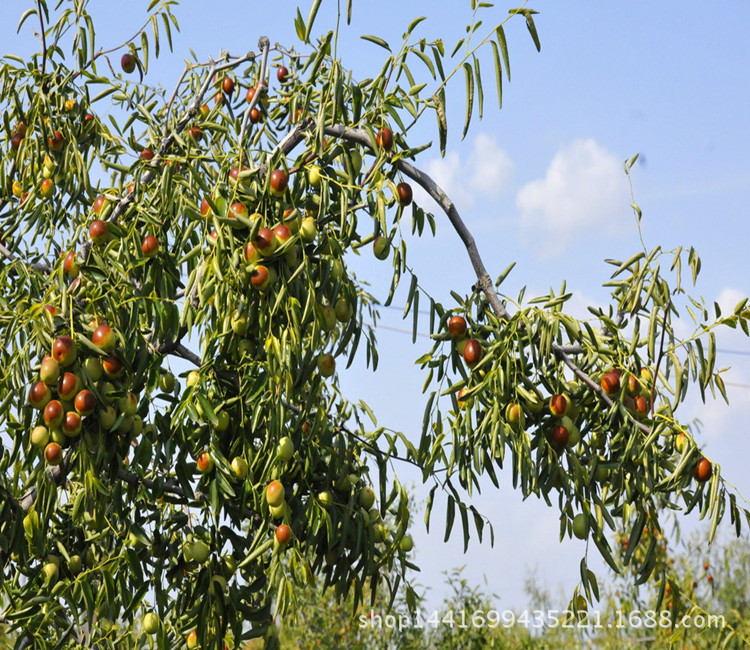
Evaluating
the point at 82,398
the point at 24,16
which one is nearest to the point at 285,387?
the point at 82,398

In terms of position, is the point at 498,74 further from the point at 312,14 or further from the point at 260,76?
the point at 260,76

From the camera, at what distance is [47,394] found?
6.98 ft

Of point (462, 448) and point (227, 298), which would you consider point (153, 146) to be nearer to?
point (227, 298)

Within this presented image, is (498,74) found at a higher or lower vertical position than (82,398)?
higher

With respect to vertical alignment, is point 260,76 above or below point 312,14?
above

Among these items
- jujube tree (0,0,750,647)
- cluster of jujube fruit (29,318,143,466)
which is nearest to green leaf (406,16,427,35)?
jujube tree (0,0,750,647)

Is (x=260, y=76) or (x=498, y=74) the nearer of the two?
(x=498, y=74)

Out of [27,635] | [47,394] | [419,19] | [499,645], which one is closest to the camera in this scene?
[47,394]


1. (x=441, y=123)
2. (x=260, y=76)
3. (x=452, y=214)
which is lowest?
(x=452, y=214)

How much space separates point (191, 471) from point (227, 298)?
444 mm

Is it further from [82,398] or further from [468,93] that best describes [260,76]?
[82,398]

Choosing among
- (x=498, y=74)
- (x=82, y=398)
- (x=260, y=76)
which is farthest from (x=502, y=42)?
(x=82, y=398)

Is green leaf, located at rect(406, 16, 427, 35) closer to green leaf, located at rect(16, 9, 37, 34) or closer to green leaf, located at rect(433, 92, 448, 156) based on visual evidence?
green leaf, located at rect(433, 92, 448, 156)

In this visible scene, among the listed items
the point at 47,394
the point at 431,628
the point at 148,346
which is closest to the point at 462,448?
the point at 148,346
